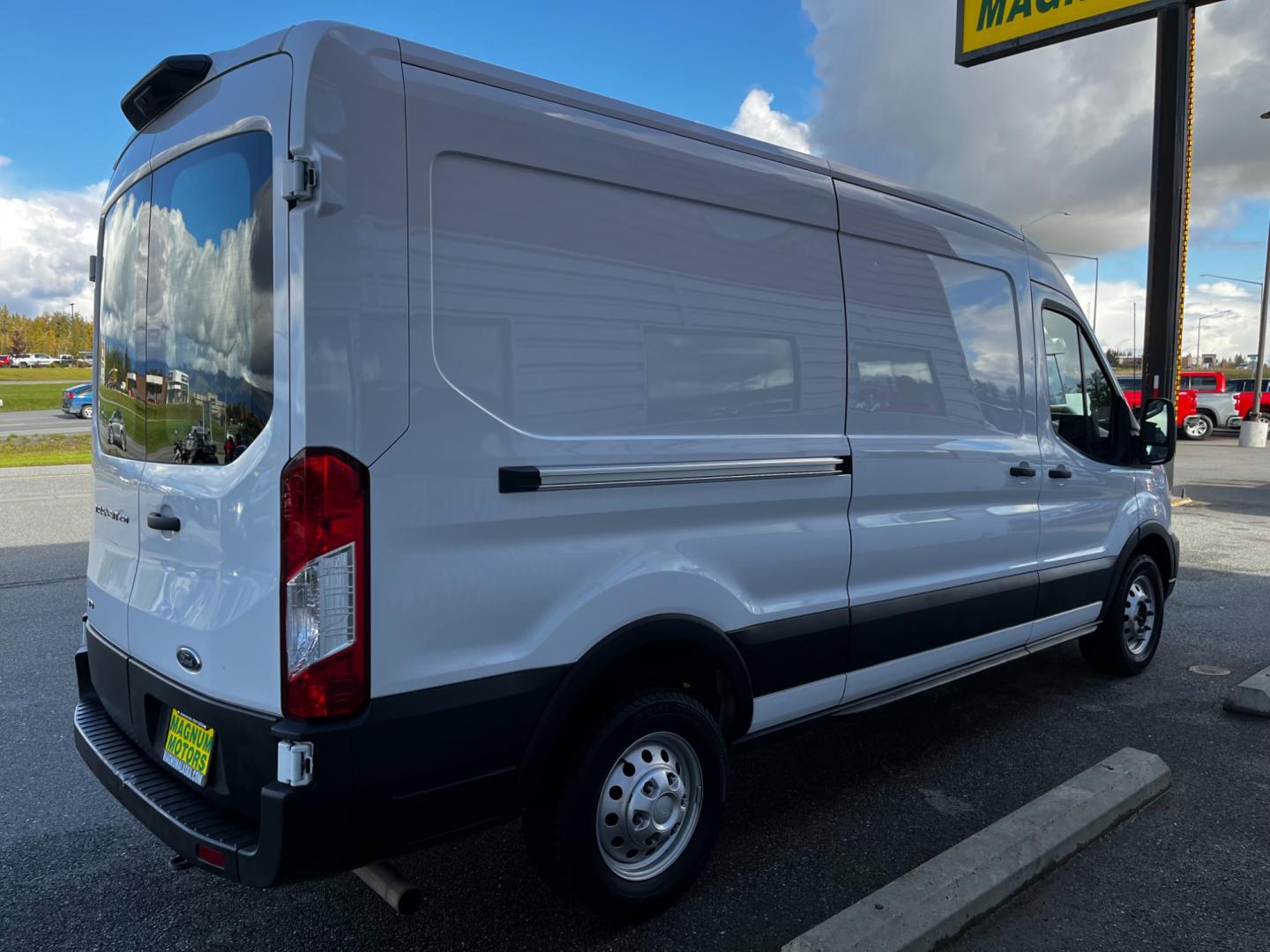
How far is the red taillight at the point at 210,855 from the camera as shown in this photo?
2301mm

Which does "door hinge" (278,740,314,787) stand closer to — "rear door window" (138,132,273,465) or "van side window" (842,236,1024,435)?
"rear door window" (138,132,273,465)

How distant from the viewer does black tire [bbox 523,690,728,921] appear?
264cm

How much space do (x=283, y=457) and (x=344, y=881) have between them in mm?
1661

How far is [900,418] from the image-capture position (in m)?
3.66

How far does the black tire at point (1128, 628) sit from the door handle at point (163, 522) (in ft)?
15.4

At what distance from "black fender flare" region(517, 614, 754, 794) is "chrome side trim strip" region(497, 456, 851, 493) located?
0.43m

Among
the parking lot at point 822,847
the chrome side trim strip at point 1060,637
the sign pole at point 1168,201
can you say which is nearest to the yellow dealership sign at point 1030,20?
the sign pole at point 1168,201

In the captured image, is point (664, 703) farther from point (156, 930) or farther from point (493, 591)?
point (156, 930)

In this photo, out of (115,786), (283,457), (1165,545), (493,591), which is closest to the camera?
(283,457)

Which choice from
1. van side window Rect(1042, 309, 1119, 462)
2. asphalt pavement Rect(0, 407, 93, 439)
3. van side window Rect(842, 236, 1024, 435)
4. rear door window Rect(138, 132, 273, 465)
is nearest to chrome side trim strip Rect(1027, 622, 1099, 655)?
van side window Rect(1042, 309, 1119, 462)

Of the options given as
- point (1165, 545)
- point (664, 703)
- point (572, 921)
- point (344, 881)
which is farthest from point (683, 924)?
point (1165, 545)

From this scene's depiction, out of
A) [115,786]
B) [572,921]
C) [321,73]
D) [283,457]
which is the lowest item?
[572,921]

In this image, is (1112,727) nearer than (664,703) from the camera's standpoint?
No

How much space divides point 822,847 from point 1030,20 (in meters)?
11.5
